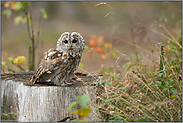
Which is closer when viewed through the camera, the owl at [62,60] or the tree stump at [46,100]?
the tree stump at [46,100]

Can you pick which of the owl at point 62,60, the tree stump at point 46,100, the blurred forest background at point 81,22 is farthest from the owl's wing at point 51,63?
the blurred forest background at point 81,22

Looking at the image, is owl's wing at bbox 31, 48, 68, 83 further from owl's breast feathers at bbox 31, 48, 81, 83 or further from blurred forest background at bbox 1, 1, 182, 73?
blurred forest background at bbox 1, 1, 182, 73

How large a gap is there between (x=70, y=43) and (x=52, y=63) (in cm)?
36

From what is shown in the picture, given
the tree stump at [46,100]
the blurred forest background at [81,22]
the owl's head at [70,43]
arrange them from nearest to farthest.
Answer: the tree stump at [46,100] < the owl's head at [70,43] < the blurred forest background at [81,22]

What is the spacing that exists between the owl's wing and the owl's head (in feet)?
0.25

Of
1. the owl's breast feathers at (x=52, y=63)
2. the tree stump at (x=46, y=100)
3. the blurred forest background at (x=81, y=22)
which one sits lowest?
the tree stump at (x=46, y=100)

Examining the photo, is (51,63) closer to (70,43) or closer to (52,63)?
(52,63)

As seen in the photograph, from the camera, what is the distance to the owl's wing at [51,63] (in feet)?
9.17

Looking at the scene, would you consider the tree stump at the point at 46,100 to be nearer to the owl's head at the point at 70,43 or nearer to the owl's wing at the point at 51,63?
the owl's wing at the point at 51,63

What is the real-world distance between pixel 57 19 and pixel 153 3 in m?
4.74

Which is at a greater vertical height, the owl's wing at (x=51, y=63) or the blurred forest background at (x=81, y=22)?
the blurred forest background at (x=81, y=22)

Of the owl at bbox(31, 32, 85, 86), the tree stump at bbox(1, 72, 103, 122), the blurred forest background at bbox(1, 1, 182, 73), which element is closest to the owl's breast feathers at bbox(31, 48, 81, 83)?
the owl at bbox(31, 32, 85, 86)

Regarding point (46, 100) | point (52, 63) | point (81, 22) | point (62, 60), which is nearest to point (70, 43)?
point (62, 60)

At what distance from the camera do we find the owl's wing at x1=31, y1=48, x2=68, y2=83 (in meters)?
2.79
